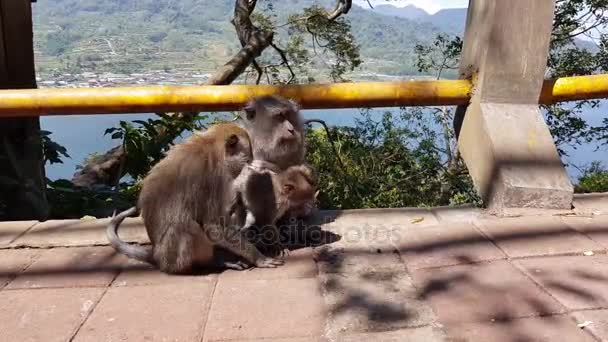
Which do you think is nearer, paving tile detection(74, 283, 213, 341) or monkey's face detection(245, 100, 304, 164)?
paving tile detection(74, 283, 213, 341)

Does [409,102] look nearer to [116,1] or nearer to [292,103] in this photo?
[292,103]

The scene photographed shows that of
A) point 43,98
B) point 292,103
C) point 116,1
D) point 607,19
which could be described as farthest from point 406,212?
point 116,1

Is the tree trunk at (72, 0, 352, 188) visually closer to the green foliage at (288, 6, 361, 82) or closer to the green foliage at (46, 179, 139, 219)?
the green foliage at (46, 179, 139, 219)

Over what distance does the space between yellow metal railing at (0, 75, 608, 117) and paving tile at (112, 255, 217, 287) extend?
99 cm

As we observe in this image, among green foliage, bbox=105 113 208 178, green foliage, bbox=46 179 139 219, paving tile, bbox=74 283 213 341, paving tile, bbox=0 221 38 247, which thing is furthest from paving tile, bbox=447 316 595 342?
green foliage, bbox=105 113 208 178

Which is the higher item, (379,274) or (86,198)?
(379,274)

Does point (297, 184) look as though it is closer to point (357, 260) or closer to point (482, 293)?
point (357, 260)

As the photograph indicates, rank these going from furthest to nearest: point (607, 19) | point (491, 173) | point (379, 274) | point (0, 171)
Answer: point (607, 19), point (0, 171), point (491, 173), point (379, 274)

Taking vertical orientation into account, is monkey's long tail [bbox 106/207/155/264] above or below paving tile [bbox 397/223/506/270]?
below

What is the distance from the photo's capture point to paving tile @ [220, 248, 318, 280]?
2635 millimetres

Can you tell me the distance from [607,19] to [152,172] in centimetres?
1100

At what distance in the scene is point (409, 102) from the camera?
134 inches

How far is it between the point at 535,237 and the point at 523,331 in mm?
984
